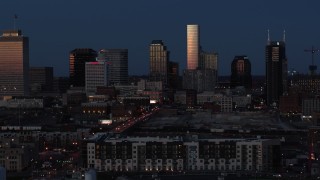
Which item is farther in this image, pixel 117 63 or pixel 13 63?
pixel 117 63

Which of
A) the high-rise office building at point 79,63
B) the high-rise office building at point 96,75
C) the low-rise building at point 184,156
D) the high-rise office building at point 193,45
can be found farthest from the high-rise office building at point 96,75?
the low-rise building at point 184,156

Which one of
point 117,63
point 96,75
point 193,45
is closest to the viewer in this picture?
point 96,75

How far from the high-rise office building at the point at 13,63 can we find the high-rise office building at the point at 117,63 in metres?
11.7

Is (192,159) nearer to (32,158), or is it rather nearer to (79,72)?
(32,158)

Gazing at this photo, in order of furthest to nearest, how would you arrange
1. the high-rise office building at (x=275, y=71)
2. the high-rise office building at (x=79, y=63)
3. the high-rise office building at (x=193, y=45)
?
the high-rise office building at (x=193, y=45) < the high-rise office building at (x=79, y=63) < the high-rise office building at (x=275, y=71)

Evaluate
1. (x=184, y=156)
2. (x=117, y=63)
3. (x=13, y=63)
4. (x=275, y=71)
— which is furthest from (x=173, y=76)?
(x=184, y=156)

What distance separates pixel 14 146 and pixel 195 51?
64.2 m

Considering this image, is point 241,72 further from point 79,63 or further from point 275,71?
point 79,63

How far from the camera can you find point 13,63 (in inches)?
2425

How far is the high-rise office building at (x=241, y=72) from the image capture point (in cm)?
8062

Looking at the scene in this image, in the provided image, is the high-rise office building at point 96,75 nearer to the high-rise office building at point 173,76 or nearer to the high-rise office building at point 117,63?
the high-rise office building at point 117,63

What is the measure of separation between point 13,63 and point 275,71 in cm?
2119

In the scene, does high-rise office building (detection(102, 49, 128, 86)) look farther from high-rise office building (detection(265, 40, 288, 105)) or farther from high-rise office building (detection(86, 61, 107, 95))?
high-rise office building (detection(265, 40, 288, 105))

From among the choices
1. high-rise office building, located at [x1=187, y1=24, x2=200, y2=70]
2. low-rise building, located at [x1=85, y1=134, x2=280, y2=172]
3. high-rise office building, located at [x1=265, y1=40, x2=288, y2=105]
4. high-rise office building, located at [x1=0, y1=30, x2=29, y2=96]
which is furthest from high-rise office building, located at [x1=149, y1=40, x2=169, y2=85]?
low-rise building, located at [x1=85, y1=134, x2=280, y2=172]
